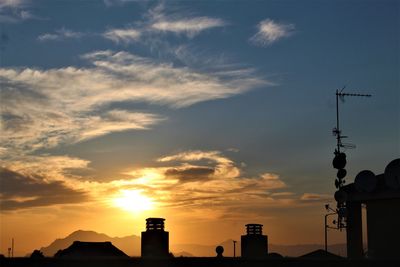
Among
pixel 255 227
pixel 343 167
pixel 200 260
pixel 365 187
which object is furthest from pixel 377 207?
pixel 200 260

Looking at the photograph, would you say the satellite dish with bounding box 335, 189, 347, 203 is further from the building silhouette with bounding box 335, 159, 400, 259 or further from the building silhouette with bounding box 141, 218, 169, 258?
the building silhouette with bounding box 141, 218, 169, 258

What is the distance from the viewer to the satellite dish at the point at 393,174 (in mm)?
44875

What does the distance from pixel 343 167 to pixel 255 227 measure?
942cm

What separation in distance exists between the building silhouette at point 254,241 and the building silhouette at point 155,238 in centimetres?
988

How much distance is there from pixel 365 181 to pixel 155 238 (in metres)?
17.2

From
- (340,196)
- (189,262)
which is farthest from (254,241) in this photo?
(189,262)

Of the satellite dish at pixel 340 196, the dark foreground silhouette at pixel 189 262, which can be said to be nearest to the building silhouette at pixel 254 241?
the satellite dish at pixel 340 196

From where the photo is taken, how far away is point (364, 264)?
108 feet

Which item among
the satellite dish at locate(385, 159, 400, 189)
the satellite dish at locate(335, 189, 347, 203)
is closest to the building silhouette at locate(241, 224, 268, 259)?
the satellite dish at locate(335, 189, 347, 203)

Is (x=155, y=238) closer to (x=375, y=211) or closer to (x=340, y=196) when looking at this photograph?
(x=340, y=196)

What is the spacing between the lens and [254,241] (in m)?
53.3

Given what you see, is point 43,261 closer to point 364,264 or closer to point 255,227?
point 364,264

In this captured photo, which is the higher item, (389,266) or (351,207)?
(351,207)

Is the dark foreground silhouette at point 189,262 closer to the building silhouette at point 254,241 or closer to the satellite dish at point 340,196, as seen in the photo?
the satellite dish at point 340,196
